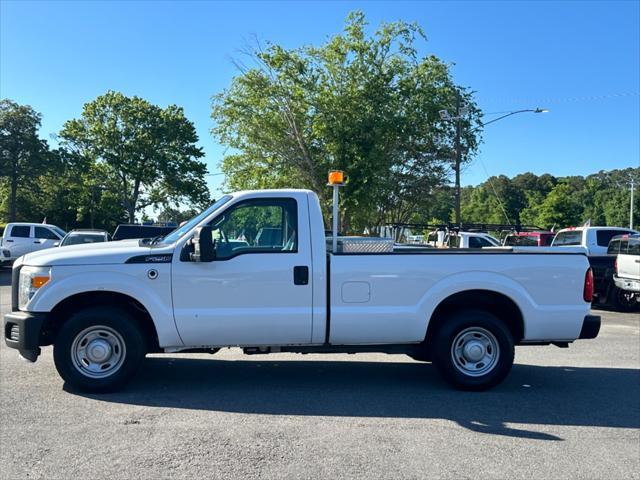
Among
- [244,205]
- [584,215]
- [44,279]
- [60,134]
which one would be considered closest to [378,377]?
[244,205]

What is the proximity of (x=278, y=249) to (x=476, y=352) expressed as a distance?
7.82 ft

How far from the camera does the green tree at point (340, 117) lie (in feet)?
78.1

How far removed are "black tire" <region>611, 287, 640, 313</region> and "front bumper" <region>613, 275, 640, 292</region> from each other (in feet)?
1.11

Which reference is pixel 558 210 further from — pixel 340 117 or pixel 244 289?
pixel 244 289

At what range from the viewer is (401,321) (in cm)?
571

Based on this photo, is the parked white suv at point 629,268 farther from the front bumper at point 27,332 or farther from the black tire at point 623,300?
the front bumper at point 27,332

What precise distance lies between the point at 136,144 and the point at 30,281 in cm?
4603

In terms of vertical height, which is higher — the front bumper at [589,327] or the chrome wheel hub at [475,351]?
the front bumper at [589,327]

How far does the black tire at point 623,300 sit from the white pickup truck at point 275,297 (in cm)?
794

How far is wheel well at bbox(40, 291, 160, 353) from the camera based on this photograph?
18.3 ft

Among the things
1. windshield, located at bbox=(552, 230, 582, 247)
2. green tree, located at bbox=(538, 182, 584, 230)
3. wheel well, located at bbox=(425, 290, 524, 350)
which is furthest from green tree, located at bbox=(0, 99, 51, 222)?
green tree, located at bbox=(538, 182, 584, 230)

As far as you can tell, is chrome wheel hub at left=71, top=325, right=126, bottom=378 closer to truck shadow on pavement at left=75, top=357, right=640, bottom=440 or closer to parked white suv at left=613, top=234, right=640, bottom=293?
truck shadow on pavement at left=75, top=357, right=640, bottom=440

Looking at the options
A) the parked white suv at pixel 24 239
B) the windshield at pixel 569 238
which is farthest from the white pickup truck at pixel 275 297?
the parked white suv at pixel 24 239

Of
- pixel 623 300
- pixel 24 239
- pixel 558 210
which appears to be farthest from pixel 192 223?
pixel 558 210
